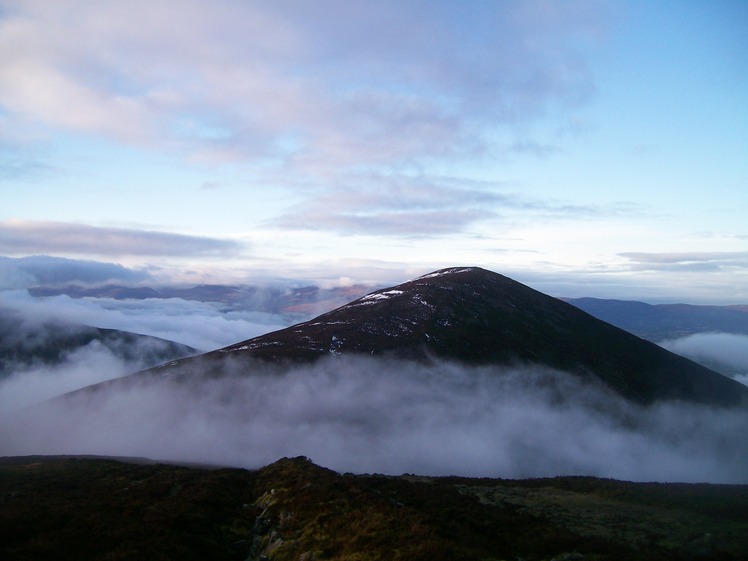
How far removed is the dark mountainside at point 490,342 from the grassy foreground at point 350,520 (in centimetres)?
10277

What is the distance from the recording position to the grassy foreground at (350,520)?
2389cm

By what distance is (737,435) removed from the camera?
133875mm

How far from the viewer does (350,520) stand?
2628 cm

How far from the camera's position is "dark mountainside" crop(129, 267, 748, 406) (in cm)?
14362

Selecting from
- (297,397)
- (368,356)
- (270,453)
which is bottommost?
(270,453)

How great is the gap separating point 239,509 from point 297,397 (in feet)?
318

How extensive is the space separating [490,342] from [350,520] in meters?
131

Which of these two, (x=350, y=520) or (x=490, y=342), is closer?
(x=350, y=520)

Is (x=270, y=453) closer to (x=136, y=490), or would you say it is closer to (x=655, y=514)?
(x=136, y=490)

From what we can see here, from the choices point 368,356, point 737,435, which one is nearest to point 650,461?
point 737,435

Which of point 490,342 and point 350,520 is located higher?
point 490,342

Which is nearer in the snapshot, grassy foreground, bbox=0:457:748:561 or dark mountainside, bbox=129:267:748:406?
grassy foreground, bbox=0:457:748:561

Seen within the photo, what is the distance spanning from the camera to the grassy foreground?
2389 centimetres

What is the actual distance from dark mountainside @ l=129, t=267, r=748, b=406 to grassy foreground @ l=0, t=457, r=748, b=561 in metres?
103
